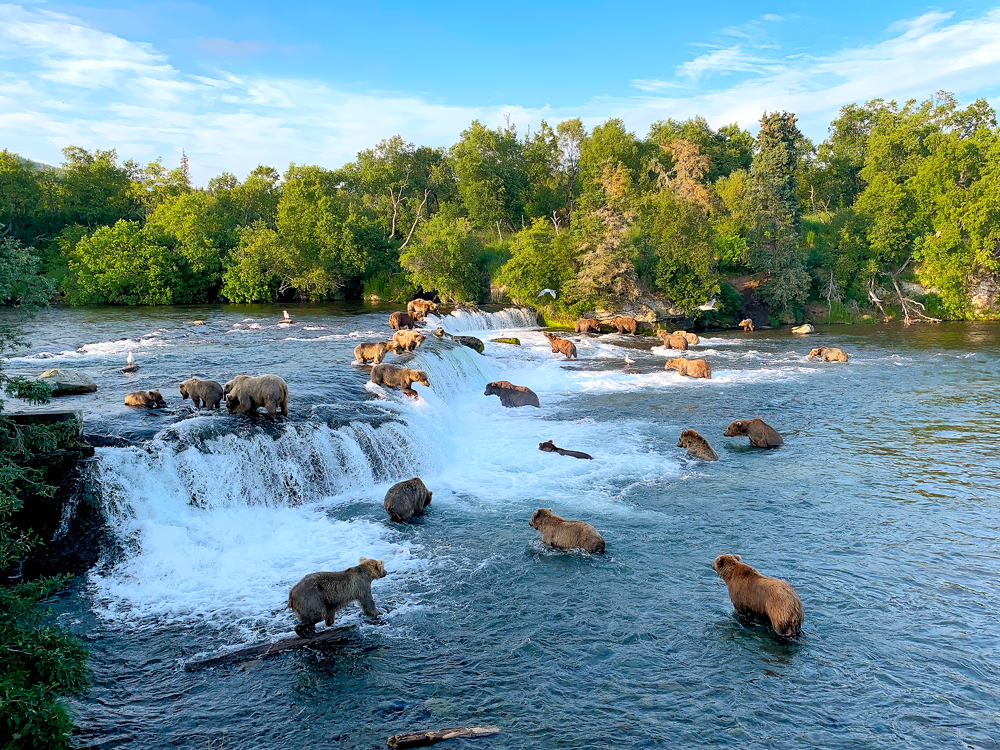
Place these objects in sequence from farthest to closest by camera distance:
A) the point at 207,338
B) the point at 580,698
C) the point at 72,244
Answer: the point at 72,244
the point at 207,338
the point at 580,698

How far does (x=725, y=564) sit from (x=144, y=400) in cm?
1226

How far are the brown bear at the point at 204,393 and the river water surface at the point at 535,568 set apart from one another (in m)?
0.65

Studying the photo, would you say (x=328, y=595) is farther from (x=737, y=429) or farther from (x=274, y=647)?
(x=737, y=429)

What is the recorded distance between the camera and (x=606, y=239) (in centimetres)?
3675

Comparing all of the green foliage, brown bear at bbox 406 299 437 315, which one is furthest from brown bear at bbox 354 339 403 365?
the green foliage

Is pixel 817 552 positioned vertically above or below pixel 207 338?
below

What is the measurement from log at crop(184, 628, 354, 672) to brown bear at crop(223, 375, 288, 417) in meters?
6.86

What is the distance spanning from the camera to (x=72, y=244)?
147 feet

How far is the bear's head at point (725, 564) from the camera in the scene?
30.1 ft

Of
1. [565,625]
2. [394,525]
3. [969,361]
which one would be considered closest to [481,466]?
[394,525]

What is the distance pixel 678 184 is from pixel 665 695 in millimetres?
43153

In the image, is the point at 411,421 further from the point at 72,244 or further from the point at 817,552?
the point at 72,244

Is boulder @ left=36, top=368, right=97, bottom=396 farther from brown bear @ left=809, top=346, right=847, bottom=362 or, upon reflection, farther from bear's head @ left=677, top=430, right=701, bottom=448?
brown bear @ left=809, top=346, right=847, bottom=362

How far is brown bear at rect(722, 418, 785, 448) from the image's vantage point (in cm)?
A: 1673
